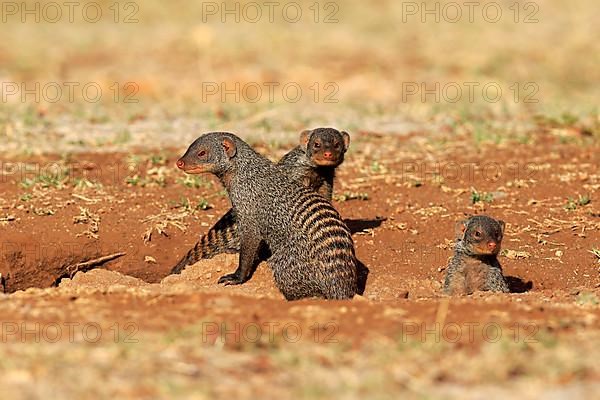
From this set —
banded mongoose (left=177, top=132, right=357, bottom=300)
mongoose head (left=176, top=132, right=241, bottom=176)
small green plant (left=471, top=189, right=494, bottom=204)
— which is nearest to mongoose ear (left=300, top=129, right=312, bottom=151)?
banded mongoose (left=177, top=132, right=357, bottom=300)

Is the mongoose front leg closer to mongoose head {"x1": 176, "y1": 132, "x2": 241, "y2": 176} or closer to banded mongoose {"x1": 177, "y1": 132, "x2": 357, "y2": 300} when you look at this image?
banded mongoose {"x1": 177, "y1": 132, "x2": 357, "y2": 300}

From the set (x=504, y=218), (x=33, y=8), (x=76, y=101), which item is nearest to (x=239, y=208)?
(x=504, y=218)

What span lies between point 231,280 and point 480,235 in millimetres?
1452

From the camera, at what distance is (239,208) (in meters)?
5.71

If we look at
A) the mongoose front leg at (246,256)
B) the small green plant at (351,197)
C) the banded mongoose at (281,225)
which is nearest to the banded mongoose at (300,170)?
the banded mongoose at (281,225)

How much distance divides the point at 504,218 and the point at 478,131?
2116 mm

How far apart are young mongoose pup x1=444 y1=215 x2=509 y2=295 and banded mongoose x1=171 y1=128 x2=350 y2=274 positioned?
3.29 ft

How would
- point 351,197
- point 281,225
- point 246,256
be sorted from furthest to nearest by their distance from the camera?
point 351,197
point 246,256
point 281,225

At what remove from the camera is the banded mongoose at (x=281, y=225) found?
5.25 m

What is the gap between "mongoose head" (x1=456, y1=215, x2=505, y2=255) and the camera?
17.1ft

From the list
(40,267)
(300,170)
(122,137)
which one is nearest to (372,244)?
(300,170)

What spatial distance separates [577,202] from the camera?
262 inches

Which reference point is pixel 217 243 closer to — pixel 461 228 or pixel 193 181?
pixel 193 181

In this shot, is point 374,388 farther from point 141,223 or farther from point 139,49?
point 139,49
